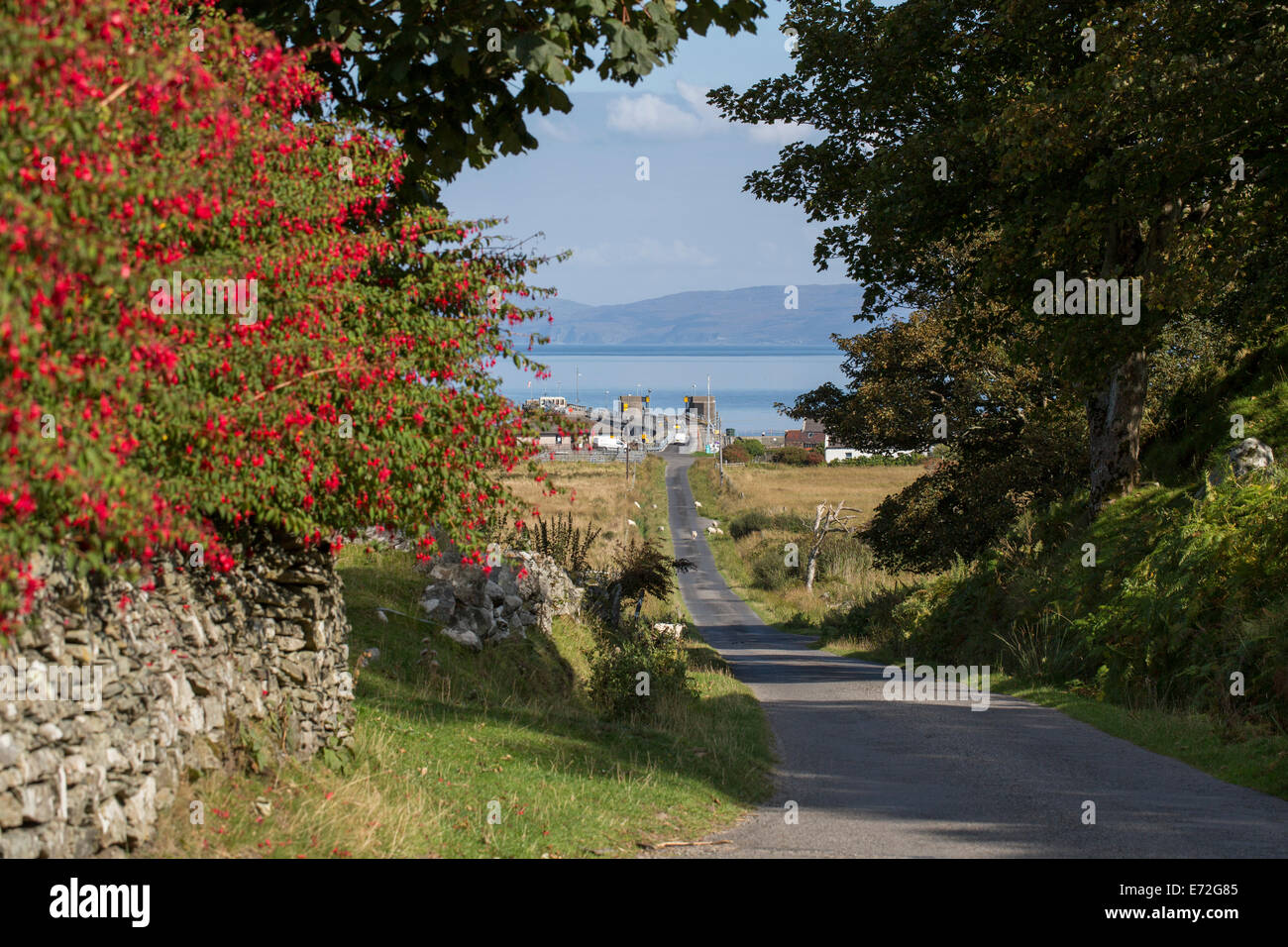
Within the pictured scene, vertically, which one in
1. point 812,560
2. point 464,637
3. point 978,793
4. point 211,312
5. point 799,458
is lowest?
point 978,793

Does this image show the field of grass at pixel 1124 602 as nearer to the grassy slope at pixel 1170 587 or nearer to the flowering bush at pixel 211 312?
the grassy slope at pixel 1170 587

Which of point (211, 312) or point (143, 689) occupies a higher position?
point (211, 312)

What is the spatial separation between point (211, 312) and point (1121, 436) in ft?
61.3

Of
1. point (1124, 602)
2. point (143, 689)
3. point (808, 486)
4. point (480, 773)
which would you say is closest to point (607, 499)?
point (808, 486)

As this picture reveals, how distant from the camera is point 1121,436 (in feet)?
70.5

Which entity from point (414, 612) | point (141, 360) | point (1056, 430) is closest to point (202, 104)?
point (141, 360)

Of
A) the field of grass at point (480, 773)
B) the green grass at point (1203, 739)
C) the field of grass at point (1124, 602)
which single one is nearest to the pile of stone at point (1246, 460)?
the field of grass at point (1124, 602)

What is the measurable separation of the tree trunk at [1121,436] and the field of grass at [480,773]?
861 centimetres

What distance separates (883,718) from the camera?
15.6m

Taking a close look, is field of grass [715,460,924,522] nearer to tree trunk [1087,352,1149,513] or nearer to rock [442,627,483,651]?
tree trunk [1087,352,1149,513]

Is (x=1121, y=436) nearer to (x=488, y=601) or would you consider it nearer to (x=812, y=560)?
(x=488, y=601)

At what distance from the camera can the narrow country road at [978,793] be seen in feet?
27.8

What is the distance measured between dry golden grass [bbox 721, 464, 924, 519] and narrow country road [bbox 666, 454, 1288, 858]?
57262 mm

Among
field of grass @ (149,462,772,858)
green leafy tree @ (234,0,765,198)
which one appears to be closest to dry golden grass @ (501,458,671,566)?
field of grass @ (149,462,772,858)
